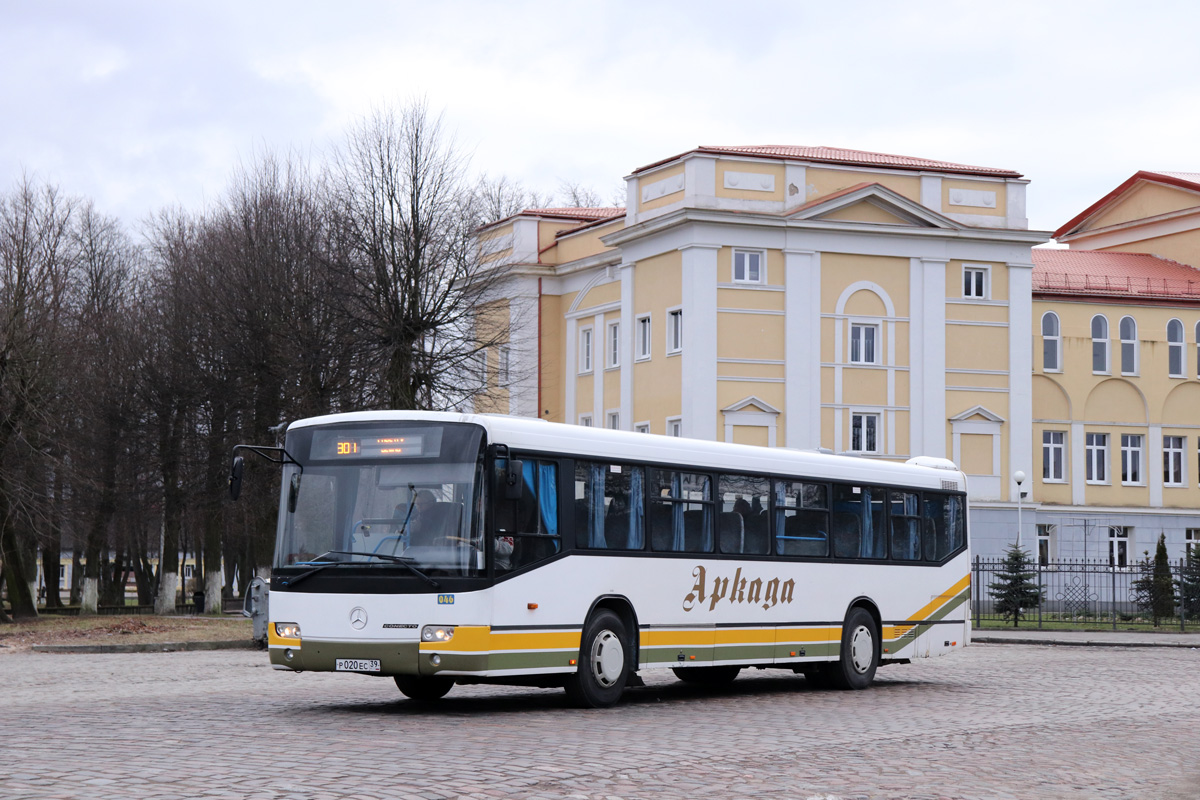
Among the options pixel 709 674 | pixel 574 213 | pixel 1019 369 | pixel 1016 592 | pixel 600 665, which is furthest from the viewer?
pixel 574 213

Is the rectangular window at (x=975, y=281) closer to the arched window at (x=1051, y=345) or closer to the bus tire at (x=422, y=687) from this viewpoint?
the arched window at (x=1051, y=345)

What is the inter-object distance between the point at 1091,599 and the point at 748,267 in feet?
50.9

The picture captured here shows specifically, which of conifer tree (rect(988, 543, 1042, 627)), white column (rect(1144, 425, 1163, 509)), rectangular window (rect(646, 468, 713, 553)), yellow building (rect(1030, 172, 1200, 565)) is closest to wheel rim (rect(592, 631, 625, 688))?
rectangular window (rect(646, 468, 713, 553))

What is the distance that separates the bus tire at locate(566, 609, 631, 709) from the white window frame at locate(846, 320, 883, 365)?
4116cm

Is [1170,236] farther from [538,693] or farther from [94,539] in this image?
[538,693]

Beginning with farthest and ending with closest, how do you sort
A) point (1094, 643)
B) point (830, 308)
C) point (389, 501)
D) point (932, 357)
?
point (932, 357) → point (830, 308) → point (1094, 643) → point (389, 501)

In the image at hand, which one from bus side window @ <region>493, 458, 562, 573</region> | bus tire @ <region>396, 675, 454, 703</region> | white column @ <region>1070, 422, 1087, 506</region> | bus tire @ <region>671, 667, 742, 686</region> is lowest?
bus tire @ <region>671, 667, 742, 686</region>

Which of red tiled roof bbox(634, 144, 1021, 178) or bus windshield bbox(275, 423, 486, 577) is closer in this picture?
bus windshield bbox(275, 423, 486, 577)

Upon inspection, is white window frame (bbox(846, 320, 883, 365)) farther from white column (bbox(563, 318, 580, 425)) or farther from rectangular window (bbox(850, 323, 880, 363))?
white column (bbox(563, 318, 580, 425))

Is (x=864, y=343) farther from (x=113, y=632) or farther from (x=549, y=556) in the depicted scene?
(x=549, y=556)

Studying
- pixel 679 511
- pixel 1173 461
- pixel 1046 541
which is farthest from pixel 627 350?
pixel 679 511

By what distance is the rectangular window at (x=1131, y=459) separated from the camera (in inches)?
2530

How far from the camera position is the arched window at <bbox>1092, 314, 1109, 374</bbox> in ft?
210

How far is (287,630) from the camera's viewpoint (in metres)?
15.6
